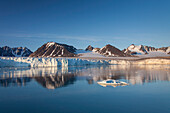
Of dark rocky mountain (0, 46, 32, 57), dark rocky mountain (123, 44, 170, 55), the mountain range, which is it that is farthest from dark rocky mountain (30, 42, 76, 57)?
dark rocky mountain (123, 44, 170, 55)

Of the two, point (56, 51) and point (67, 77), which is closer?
point (67, 77)

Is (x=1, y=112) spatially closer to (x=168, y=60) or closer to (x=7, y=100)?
(x=7, y=100)

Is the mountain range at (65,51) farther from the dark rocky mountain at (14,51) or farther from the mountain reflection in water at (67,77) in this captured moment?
the mountain reflection in water at (67,77)

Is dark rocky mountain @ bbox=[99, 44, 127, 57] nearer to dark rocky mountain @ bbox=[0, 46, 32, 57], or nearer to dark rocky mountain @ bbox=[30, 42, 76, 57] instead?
dark rocky mountain @ bbox=[30, 42, 76, 57]

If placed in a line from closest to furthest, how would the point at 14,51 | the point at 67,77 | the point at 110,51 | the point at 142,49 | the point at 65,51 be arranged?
the point at 67,77, the point at 65,51, the point at 110,51, the point at 14,51, the point at 142,49

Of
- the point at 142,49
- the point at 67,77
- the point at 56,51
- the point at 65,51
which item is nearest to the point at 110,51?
the point at 65,51

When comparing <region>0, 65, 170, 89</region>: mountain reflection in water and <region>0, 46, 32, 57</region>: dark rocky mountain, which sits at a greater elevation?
<region>0, 46, 32, 57</region>: dark rocky mountain

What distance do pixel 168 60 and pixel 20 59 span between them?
45477mm

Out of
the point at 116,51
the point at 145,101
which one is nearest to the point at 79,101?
the point at 145,101

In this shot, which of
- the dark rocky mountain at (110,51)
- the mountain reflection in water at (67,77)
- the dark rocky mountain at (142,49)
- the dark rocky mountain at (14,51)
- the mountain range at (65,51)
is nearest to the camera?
the mountain reflection in water at (67,77)

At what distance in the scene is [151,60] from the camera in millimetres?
55281

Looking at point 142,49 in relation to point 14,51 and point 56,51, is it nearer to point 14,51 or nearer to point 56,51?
point 56,51

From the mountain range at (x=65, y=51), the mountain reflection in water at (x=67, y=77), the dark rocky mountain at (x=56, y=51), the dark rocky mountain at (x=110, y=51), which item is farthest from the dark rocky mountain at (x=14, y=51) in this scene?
the mountain reflection in water at (x=67, y=77)

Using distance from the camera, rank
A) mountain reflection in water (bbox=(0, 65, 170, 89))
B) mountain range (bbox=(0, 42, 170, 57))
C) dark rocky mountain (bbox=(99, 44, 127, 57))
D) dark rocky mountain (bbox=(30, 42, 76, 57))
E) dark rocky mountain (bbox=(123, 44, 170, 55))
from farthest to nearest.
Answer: dark rocky mountain (bbox=(123, 44, 170, 55))
dark rocky mountain (bbox=(99, 44, 127, 57))
mountain range (bbox=(0, 42, 170, 57))
dark rocky mountain (bbox=(30, 42, 76, 57))
mountain reflection in water (bbox=(0, 65, 170, 89))
